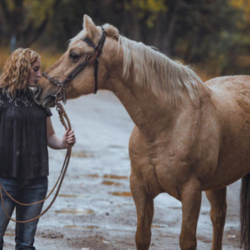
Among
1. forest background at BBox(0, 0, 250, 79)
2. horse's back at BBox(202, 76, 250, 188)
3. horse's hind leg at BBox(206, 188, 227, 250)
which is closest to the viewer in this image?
horse's back at BBox(202, 76, 250, 188)

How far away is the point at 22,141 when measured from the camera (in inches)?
152

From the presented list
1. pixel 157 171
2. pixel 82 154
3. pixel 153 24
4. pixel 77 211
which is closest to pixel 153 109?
pixel 157 171

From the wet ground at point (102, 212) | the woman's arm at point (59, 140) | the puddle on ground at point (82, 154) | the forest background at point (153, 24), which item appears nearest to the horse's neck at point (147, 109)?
the woman's arm at point (59, 140)

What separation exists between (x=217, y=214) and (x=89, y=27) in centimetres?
252

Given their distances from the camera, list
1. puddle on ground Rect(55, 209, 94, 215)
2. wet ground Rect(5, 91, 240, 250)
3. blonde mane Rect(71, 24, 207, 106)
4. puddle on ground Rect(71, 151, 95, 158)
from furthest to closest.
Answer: puddle on ground Rect(71, 151, 95, 158), puddle on ground Rect(55, 209, 94, 215), wet ground Rect(5, 91, 240, 250), blonde mane Rect(71, 24, 207, 106)

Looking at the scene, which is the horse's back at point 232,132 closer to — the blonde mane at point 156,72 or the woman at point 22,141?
the blonde mane at point 156,72

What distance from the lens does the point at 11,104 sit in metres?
3.86

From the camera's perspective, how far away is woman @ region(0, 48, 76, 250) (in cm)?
383

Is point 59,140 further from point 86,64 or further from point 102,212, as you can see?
point 102,212

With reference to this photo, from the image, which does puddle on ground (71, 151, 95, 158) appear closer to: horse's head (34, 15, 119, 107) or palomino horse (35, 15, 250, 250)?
palomino horse (35, 15, 250, 250)

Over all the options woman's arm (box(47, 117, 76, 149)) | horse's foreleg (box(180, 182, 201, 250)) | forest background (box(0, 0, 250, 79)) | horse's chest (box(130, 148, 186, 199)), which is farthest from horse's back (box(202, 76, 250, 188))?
forest background (box(0, 0, 250, 79))

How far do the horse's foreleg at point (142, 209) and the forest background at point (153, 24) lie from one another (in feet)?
71.0

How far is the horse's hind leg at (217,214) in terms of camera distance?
525 cm

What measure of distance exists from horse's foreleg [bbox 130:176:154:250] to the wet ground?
116 cm
